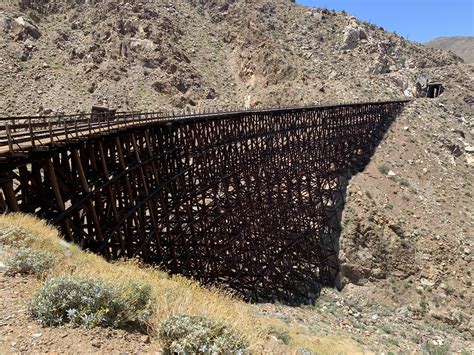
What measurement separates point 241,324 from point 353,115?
96.6 feet

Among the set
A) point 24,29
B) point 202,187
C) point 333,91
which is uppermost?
point 24,29

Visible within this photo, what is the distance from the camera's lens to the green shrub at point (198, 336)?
430 centimetres

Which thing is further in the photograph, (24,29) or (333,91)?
(333,91)

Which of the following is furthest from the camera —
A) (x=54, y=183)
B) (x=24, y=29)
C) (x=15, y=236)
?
(x=24, y=29)

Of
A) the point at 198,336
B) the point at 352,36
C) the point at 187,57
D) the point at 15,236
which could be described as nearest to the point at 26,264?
the point at 15,236

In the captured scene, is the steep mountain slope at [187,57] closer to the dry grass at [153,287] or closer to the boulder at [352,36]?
the boulder at [352,36]

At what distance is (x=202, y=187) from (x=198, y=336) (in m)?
13.5

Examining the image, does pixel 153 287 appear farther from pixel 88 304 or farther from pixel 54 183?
pixel 54 183

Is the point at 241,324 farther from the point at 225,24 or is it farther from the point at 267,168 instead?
the point at 225,24

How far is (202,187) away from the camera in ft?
58.3

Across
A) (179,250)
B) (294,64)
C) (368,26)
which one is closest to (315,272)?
(179,250)

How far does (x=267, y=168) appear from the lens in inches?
903

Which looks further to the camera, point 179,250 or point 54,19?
point 54,19

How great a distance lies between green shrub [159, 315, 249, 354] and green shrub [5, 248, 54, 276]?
2.24 metres
